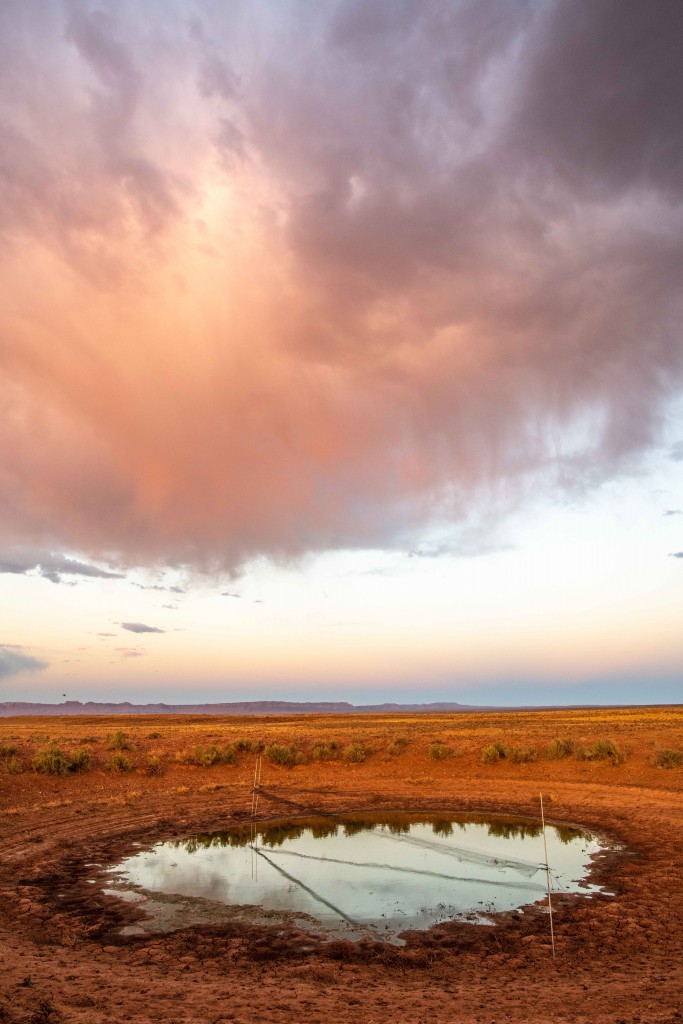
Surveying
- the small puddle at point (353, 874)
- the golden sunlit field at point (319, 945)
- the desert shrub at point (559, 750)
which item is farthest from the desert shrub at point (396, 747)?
the small puddle at point (353, 874)

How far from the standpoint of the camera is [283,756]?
105ft

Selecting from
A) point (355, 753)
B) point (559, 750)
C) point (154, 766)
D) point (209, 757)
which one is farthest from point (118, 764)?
point (559, 750)

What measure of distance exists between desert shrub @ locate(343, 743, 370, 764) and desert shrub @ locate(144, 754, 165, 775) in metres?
8.96

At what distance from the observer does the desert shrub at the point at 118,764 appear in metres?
29.2

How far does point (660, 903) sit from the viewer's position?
41.4 ft

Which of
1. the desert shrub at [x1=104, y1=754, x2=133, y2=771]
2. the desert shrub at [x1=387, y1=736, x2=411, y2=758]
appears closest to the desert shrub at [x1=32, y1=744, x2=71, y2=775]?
the desert shrub at [x1=104, y1=754, x2=133, y2=771]

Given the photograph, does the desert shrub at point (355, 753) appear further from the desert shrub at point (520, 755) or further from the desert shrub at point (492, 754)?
the desert shrub at point (520, 755)

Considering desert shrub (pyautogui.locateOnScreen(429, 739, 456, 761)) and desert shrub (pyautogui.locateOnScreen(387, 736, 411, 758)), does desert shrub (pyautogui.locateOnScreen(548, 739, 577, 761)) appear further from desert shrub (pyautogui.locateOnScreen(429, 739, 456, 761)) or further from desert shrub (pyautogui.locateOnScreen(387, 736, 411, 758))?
desert shrub (pyautogui.locateOnScreen(387, 736, 411, 758))

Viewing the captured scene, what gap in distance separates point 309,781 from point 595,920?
18.2 m

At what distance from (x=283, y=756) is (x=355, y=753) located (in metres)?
3.62

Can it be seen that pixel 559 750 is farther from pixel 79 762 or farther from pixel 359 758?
pixel 79 762

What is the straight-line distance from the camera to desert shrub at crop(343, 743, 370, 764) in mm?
32625

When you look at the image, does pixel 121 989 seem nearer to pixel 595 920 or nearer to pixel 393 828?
pixel 595 920

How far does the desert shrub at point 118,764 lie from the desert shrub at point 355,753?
10.4 m
